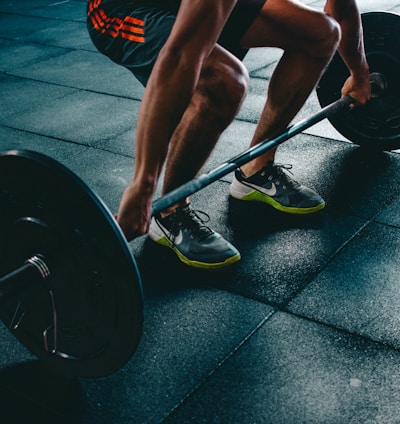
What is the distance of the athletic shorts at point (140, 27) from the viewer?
5.68 feet

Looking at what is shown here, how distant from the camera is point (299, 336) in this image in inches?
62.1

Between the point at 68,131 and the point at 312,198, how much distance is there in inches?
55.9

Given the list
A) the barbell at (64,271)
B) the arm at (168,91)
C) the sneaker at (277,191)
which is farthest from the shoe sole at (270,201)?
the arm at (168,91)

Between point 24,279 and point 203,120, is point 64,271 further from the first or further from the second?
point 203,120

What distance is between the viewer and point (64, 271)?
132cm

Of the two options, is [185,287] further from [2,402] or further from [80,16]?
[80,16]

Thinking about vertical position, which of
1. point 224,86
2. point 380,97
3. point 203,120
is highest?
point 224,86

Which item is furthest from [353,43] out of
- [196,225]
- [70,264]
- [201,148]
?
[70,264]

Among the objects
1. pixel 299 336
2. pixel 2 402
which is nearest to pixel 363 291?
pixel 299 336

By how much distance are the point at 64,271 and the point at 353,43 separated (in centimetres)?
126

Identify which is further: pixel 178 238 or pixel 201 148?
pixel 178 238

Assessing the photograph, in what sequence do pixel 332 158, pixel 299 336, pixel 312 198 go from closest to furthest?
pixel 299 336 → pixel 312 198 → pixel 332 158

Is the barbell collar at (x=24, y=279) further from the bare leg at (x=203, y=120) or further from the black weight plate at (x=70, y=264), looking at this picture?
the bare leg at (x=203, y=120)

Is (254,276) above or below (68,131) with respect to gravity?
above
